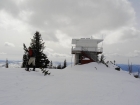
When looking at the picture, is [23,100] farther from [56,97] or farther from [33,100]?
[56,97]

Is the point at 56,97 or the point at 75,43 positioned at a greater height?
the point at 75,43

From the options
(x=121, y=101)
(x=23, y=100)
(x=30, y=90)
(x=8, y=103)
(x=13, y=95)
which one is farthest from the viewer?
(x=30, y=90)

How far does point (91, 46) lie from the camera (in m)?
34.1

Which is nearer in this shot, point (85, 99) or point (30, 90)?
point (85, 99)

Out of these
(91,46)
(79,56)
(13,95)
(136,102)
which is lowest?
(136,102)

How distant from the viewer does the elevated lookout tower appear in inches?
1232

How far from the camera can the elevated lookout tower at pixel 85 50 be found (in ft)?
103

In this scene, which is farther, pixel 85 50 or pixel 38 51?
pixel 38 51

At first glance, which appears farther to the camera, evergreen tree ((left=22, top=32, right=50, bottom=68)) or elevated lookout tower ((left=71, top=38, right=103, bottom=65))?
evergreen tree ((left=22, top=32, right=50, bottom=68))

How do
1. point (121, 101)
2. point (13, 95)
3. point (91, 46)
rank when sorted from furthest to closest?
point (91, 46)
point (121, 101)
point (13, 95)

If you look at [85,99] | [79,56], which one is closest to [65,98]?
[85,99]

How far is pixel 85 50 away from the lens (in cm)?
3209

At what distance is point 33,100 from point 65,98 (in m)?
1.55

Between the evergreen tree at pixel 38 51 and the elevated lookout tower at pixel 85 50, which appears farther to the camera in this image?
the evergreen tree at pixel 38 51
